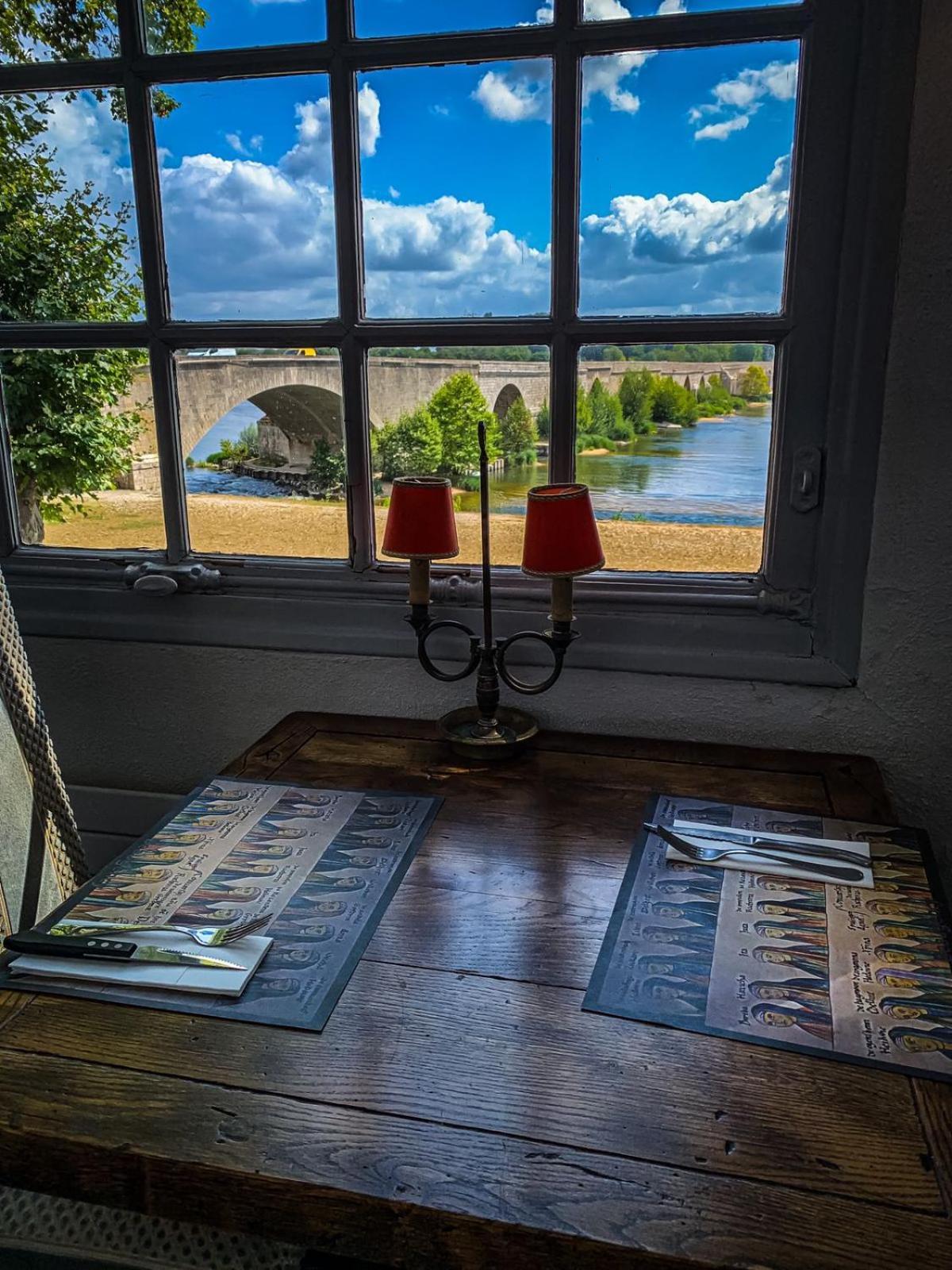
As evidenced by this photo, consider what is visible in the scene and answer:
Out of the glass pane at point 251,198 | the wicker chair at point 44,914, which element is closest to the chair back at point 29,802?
the wicker chair at point 44,914

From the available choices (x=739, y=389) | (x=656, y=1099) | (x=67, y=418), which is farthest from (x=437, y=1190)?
(x=67, y=418)

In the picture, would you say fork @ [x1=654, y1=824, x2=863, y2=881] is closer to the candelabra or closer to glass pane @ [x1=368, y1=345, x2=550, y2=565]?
the candelabra

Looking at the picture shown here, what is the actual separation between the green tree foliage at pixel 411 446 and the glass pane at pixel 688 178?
0.30m

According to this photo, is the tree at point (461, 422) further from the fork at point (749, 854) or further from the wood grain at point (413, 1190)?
the wood grain at point (413, 1190)

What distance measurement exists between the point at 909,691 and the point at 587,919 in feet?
2.14

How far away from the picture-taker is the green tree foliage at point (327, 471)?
1451 millimetres

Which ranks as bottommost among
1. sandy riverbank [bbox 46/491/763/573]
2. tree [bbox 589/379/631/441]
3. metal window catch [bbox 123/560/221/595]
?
metal window catch [bbox 123/560/221/595]

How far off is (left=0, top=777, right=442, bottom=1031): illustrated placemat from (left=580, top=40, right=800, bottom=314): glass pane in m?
0.79

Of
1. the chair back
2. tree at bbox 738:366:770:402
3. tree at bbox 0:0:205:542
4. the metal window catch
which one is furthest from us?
the metal window catch

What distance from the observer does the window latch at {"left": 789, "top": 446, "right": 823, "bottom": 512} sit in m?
1.26

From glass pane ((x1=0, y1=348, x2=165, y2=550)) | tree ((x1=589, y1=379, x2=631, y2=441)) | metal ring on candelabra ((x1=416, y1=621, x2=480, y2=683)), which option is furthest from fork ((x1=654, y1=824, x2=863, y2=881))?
glass pane ((x1=0, y1=348, x2=165, y2=550))

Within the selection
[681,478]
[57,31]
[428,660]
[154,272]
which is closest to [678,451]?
[681,478]

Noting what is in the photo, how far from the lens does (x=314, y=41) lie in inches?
51.5

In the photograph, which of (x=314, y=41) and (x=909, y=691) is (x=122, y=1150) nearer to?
(x=909, y=691)
